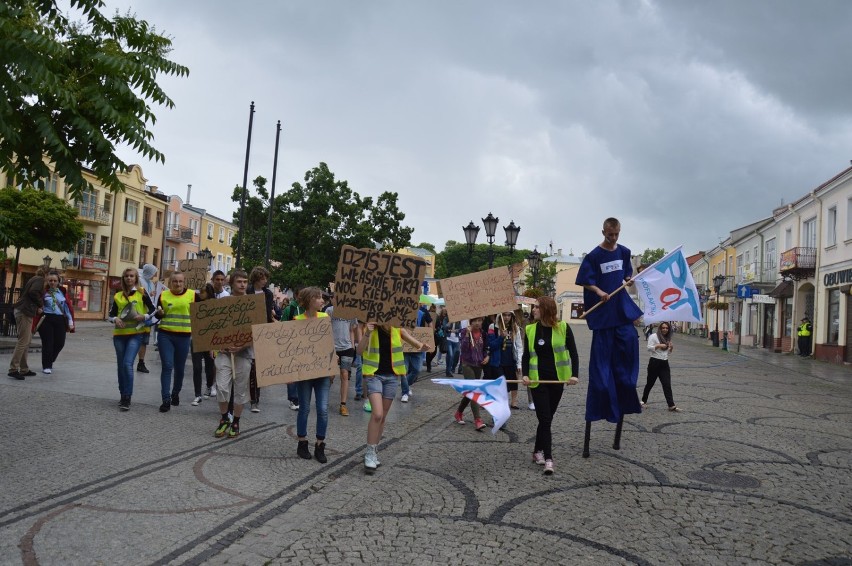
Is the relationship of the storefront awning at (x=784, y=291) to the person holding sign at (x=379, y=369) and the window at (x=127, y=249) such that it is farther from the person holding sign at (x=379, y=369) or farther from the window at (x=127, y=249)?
the window at (x=127, y=249)

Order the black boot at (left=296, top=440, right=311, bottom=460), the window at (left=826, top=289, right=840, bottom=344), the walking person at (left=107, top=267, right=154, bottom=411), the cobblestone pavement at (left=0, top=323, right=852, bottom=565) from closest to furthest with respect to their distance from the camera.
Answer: the cobblestone pavement at (left=0, top=323, right=852, bottom=565) < the black boot at (left=296, top=440, right=311, bottom=460) < the walking person at (left=107, top=267, right=154, bottom=411) < the window at (left=826, top=289, right=840, bottom=344)

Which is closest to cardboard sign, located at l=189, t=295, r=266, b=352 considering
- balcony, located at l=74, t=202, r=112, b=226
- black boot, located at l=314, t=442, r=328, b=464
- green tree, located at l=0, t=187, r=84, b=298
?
black boot, located at l=314, t=442, r=328, b=464

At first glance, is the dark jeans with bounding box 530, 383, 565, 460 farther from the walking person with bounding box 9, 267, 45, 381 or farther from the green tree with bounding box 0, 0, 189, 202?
the walking person with bounding box 9, 267, 45, 381

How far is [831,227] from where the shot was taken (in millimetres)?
31281

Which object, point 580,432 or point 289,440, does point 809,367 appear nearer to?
point 580,432

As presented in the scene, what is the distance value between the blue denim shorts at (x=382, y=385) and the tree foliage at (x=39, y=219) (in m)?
25.7

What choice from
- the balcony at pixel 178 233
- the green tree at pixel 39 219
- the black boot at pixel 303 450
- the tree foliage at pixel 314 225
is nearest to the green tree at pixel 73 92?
the black boot at pixel 303 450

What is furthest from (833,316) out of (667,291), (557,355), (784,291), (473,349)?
(557,355)

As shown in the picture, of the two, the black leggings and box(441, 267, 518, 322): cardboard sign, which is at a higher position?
box(441, 267, 518, 322): cardboard sign

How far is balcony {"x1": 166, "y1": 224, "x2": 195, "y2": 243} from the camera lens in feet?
197

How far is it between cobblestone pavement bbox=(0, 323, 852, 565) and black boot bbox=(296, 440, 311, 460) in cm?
10

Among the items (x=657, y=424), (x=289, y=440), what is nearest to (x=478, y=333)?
(x=657, y=424)

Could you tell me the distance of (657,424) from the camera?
A: 370 inches

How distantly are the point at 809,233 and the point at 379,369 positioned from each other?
3512cm
